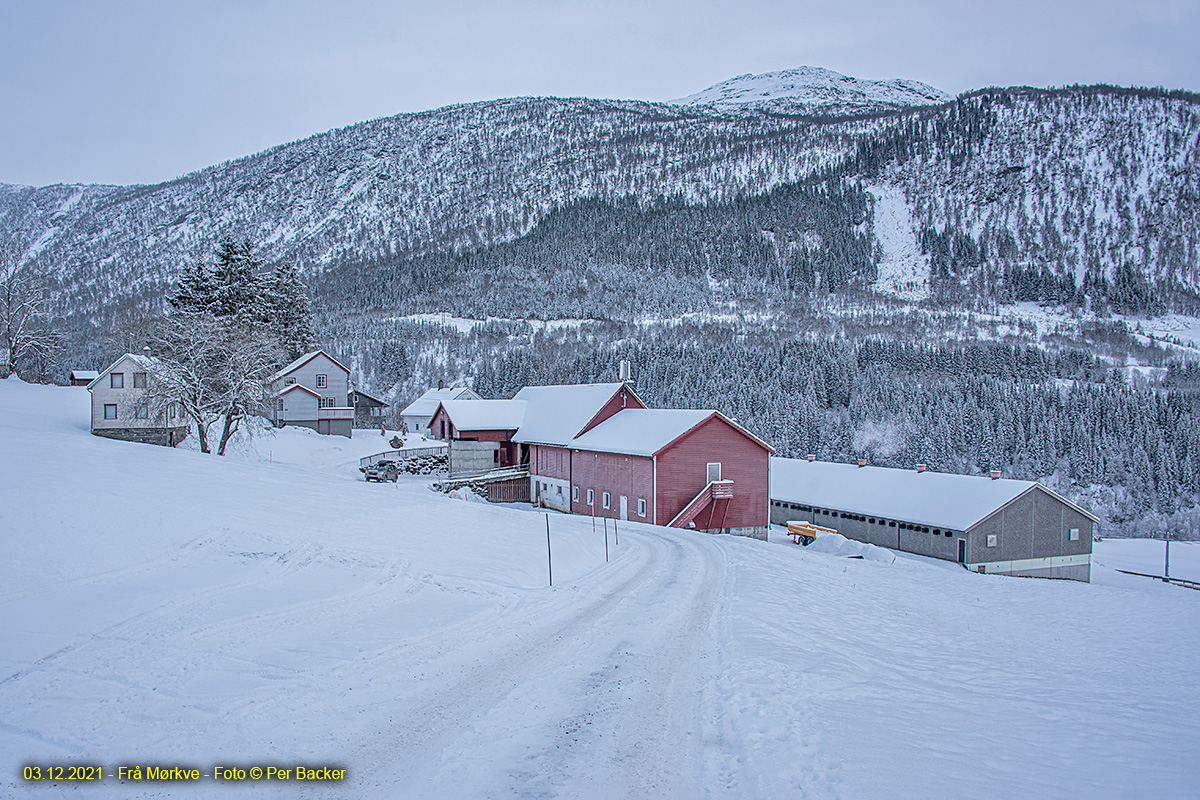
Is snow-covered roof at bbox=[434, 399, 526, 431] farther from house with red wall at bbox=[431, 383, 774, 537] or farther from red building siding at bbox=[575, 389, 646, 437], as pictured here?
red building siding at bbox=[575, 389, 646, 437]

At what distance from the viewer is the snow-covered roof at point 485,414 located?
49938mm

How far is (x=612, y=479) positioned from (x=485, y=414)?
16208mm

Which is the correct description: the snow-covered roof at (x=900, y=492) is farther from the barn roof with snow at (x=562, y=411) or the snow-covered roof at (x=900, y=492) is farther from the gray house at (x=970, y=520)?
the barn roof with snow at (x=562, y=411)

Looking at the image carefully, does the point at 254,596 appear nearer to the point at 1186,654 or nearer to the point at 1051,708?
the point at 1051,708

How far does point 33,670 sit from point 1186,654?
22.4 m

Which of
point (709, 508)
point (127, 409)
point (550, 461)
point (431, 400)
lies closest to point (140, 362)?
point (127, 409)

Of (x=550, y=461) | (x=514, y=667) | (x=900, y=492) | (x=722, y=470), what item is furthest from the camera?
(x=550, y=461)

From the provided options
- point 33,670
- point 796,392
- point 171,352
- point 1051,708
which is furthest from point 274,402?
point 796,392

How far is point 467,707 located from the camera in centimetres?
855

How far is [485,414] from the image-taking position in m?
51.4

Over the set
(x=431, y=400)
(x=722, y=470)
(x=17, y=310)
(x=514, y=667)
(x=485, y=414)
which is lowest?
(x=722, y=470)

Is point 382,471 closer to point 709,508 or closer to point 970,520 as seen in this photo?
point 709,508

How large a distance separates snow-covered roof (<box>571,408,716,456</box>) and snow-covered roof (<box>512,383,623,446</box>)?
4.77ft

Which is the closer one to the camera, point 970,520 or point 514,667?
point 514,667
